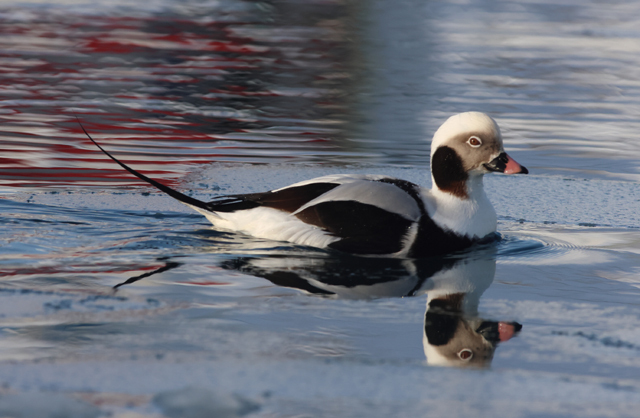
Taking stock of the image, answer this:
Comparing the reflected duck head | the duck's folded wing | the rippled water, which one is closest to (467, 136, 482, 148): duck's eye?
the duck's folded wing

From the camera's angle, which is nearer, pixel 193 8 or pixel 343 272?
pixel 343 272

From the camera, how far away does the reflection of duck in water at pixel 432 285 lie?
270 centimetres

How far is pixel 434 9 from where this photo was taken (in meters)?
18.2

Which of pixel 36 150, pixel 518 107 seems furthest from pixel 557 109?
pixel 36 150

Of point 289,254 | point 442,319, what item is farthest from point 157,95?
point 442,319

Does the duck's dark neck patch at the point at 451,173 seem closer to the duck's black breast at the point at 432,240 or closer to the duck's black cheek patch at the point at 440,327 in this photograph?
the duck's black breast at the point at 432,240

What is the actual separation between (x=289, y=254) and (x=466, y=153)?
1028mm

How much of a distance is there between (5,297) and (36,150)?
10.9 feet

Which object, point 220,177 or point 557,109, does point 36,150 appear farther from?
point 557,109

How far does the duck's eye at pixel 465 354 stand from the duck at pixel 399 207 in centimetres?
127

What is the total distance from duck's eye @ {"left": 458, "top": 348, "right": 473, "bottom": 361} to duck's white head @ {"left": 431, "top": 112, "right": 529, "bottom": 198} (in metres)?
1.55

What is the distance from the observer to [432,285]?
3.46m

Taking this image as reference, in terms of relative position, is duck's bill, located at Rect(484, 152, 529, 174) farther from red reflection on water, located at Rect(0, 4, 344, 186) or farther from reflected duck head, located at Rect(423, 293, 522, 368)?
red reflection on water, located at Rect(0, 4, 344, 186)

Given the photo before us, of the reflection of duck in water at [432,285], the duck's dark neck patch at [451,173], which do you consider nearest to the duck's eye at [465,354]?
the reflection of duck in water at [432,285]
